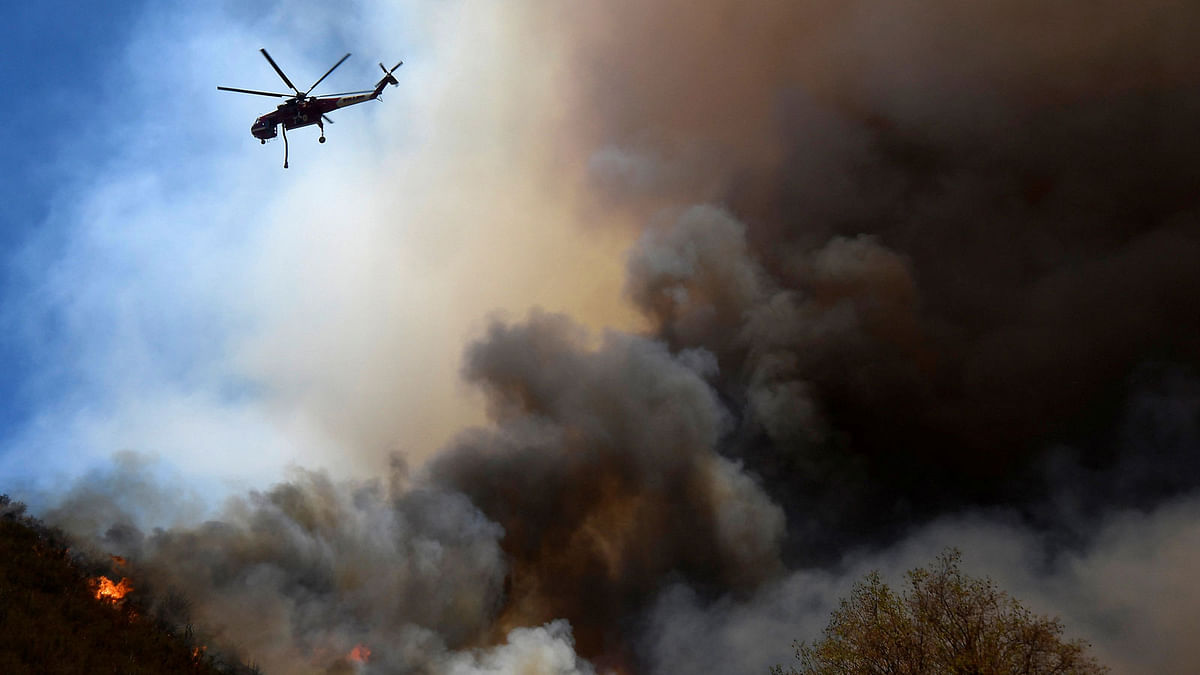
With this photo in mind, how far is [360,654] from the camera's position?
69.3 meters

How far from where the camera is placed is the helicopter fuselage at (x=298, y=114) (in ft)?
182

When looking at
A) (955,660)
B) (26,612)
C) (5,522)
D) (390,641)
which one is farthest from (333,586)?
(955,660)

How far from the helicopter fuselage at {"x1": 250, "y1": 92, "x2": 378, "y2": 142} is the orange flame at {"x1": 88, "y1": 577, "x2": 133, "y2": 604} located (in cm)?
3732

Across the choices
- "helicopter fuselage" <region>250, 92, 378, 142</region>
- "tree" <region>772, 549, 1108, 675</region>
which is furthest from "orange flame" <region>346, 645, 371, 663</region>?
"helicopter fuselage" <region>250, 92, 378, 142</region>

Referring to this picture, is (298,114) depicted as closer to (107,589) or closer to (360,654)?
(107,589)

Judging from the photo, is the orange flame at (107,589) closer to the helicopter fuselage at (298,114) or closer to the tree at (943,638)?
the helicopter fuselage at (298,114)

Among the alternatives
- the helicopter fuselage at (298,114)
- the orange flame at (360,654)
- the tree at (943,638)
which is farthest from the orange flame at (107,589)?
the tree at (943,638)

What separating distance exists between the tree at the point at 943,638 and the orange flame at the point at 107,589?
4697cm

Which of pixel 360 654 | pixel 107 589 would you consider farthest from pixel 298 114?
pixel 360 654

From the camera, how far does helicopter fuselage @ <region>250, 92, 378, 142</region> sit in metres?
55.5

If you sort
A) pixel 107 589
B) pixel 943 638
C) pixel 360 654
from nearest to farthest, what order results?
pixel 943 638
pixel 107 589
pixel 360 654

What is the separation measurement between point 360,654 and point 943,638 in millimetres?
59677

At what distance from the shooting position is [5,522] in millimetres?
45188

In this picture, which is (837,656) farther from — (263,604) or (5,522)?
(5,522)
